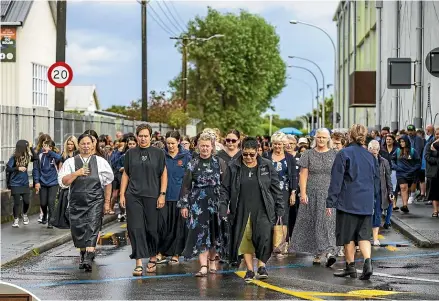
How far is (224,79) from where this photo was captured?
80.2 metres

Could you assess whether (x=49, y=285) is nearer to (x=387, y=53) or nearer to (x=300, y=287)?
(x=300, y=287)

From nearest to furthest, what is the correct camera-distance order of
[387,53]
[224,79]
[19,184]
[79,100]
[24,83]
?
[19,184]
[24,83]
[387,53]
[224,79]
[79,100]

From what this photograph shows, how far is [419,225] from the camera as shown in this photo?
19344 mm

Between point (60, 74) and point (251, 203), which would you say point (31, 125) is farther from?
point (251, 203)

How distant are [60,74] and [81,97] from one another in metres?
69.3

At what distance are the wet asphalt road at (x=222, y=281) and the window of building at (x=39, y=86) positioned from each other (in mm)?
28884

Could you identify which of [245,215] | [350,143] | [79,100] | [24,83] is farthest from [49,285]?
[79,100]

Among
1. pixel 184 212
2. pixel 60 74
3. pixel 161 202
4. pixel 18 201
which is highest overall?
pixel 60 74

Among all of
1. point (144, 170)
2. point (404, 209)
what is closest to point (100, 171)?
point (144, 170)

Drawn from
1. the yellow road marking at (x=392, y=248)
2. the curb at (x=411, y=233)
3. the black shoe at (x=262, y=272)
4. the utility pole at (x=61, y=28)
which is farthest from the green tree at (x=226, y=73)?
the black shoe at (x=262, y=272)

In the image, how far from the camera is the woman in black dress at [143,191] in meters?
13.1

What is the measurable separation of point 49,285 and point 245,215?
2.41 meters

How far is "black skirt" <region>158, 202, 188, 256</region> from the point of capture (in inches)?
542

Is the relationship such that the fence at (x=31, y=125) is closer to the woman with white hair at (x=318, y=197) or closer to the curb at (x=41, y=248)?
the curb at (x=41, y=248)
